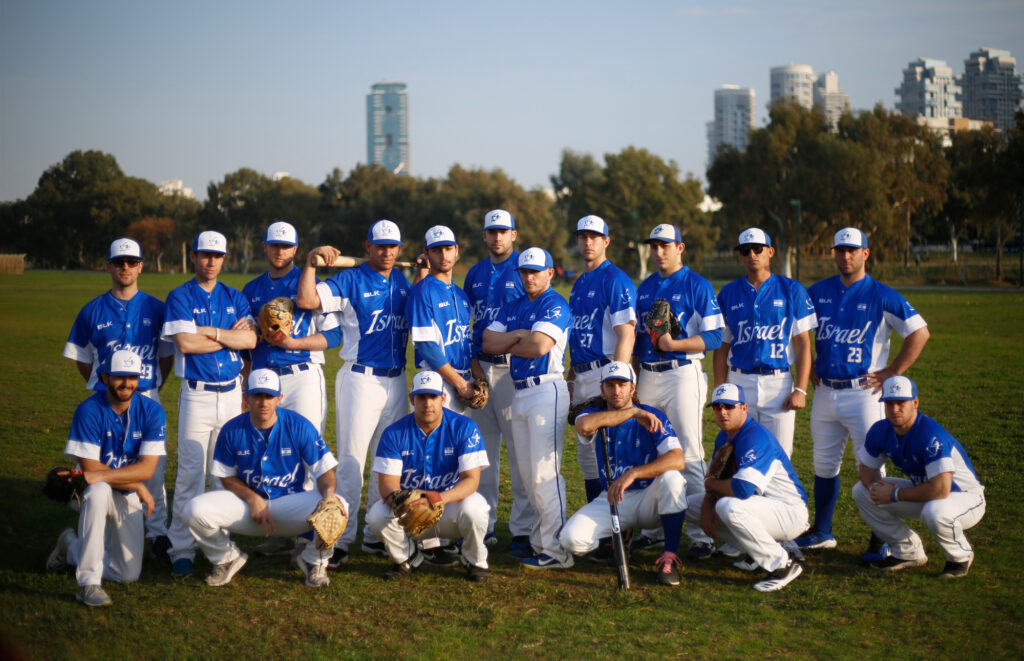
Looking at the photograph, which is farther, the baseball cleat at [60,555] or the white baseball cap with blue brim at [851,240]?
the white baseball cap with blue brim at [851,240]

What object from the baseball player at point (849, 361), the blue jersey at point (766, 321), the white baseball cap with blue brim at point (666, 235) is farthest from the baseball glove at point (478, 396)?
the baseball player at point (849, 361)

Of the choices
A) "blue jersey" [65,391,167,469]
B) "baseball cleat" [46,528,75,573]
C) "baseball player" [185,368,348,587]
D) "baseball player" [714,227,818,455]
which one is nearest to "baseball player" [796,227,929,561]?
"baseball player" [714,227,818,455]

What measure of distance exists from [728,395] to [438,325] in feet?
7.73

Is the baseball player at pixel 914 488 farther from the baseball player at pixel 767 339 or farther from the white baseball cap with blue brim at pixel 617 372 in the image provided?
the white baseball cap with blue brim at pixel 617 372

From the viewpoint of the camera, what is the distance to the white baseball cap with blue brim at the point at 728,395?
6428 millimetres

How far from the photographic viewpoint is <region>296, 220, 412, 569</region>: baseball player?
6957mm

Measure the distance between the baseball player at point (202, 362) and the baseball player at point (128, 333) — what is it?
25cm

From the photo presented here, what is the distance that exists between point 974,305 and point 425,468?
31.1 m

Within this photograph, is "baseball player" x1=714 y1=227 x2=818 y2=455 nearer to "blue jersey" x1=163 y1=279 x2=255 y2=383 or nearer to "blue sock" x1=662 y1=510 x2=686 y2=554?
"blue sock" x1=662 y1=510 x2=686 y2=554

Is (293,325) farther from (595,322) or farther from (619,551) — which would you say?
(619,551)

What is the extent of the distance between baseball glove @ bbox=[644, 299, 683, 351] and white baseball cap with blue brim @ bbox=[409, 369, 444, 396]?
5.92ft

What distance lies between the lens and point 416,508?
605 centimetres

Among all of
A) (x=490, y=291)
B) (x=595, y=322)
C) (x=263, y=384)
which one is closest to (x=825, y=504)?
(x=595, y=322)

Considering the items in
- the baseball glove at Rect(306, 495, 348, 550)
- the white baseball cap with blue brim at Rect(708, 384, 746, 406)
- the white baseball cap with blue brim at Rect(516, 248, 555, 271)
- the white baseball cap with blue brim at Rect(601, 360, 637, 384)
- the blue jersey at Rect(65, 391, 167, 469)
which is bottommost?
the baseball glove at Rect(306, 495, 348, 550)
